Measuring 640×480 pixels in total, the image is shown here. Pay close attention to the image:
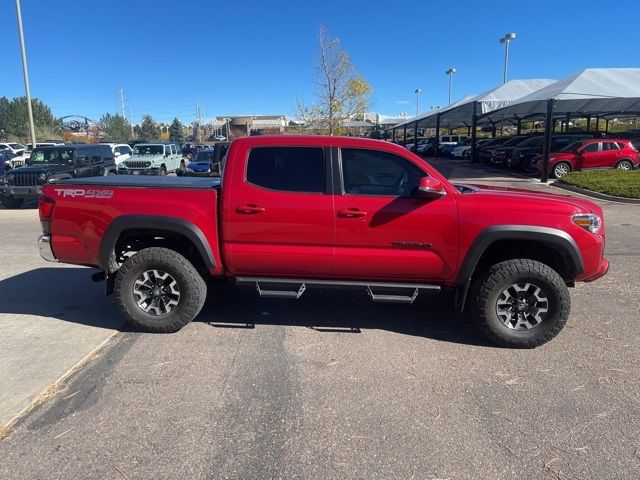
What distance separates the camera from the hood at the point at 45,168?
46.2 ft

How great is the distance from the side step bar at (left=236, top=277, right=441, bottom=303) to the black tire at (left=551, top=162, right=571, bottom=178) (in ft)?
63.4

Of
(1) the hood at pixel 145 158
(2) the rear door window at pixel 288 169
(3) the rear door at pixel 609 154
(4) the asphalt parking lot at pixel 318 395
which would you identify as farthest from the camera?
(1) the hood at pixel 145 158

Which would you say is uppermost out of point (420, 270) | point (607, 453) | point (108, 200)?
point (108, 200)

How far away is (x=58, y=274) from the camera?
7004 millimetres

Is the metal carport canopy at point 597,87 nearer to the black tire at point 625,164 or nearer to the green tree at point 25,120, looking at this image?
the black tire at point 625,164

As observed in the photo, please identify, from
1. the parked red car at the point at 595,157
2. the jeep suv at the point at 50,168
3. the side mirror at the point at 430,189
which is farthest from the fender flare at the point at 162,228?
the parked red car at the point at 595,157

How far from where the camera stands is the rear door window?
4.58 m

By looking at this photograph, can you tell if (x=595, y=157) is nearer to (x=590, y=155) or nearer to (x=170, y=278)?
(x=590, y=155)

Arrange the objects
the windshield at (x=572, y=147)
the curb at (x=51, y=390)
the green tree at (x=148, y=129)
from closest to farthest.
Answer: the curb at (x=51, y=390)
the windshield at (x=572, y=147)
the green tree at (x=148, y=129)

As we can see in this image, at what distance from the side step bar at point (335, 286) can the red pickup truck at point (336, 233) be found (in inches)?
0.5

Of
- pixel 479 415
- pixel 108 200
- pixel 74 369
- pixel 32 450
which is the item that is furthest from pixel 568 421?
pixel 108 200

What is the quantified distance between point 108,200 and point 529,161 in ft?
75.6

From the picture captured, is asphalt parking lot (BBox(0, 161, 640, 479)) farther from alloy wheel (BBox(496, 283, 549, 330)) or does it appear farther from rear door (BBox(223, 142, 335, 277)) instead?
rear door (BBox(223, 142, 335, 277))

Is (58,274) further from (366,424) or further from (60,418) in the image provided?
(366,424)
